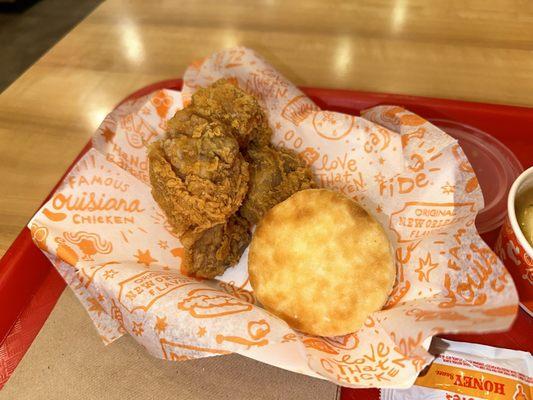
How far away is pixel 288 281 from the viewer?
1.12 meters

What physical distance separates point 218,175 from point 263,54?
1121mm

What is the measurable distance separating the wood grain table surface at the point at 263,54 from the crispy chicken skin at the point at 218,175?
0.69 metres

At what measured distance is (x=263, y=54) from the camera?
2.05 metres

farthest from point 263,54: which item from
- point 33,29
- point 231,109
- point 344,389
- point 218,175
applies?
point 33,29

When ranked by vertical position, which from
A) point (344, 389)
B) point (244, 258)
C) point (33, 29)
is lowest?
point (344, 389)

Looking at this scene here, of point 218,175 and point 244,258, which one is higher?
point 218,175

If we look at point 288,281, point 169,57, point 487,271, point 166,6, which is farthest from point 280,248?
point 166,6

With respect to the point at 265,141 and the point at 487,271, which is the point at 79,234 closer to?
the point at 265,141

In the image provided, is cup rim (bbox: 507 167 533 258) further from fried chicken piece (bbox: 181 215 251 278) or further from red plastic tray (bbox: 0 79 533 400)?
fried chicken piece (bbox: 181 215 251 278)

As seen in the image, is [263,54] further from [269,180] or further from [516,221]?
[516,221]

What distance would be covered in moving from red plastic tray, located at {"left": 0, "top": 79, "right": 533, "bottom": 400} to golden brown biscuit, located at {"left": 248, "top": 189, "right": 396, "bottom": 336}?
0.68 feet

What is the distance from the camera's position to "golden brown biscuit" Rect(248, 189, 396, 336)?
1.07 m

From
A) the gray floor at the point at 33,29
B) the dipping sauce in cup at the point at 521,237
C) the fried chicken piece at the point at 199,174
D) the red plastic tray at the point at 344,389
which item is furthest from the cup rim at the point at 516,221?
the gray floor at the point at 33,29

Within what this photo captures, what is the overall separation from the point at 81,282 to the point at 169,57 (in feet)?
4.35
